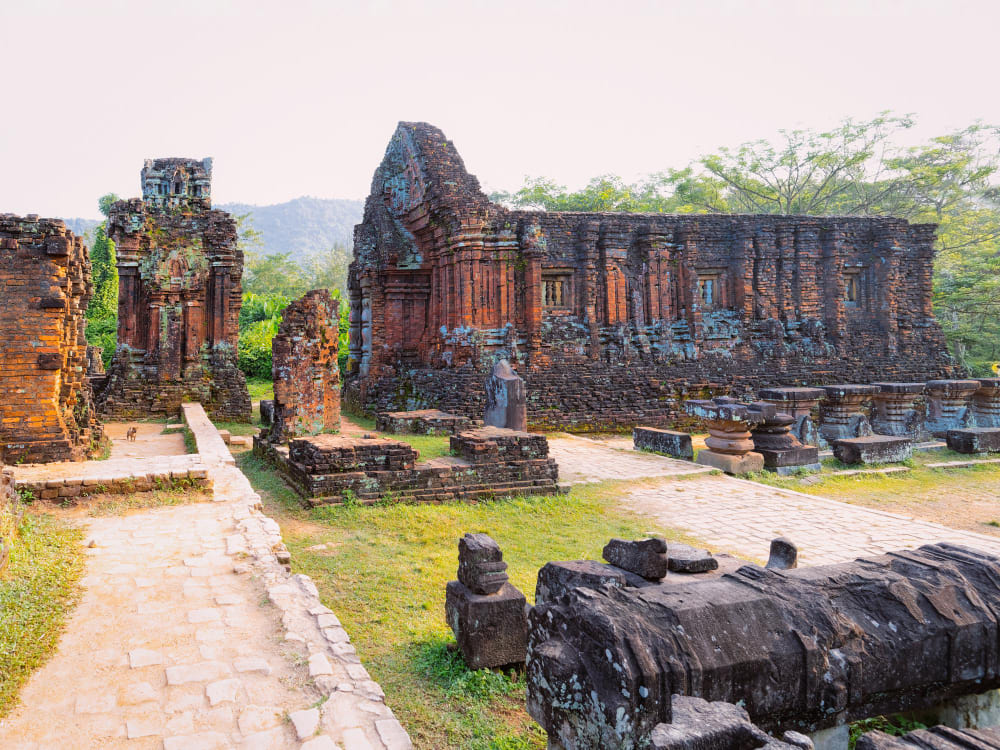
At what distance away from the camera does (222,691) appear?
2.89 m

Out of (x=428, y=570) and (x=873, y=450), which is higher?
(x=873, y=450)

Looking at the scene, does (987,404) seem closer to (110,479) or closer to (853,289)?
(853,289)

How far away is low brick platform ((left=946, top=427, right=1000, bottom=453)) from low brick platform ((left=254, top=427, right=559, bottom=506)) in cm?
852

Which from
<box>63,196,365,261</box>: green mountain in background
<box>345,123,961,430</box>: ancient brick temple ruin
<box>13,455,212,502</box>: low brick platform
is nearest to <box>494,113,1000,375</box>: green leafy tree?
<box>345,123,961,430</box>: ancient brick temple ruin

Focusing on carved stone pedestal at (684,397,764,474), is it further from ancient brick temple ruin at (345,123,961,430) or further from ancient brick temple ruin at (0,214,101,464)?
ancient brick temple ruin at (0,214,101,464)


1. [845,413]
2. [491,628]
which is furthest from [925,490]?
[491,628]

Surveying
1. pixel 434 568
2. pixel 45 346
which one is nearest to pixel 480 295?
pixel 45 346

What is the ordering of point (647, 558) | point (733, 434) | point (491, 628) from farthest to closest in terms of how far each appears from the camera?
point (733, 434), point (491, 628), point (647, 558)

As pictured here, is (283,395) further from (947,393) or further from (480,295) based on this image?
(947,393)

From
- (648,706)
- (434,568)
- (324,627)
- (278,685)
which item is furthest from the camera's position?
(434,568)

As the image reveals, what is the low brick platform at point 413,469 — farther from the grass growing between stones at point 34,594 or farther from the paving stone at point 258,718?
the paving stone at point 258,718

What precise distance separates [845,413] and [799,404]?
1.23 meters

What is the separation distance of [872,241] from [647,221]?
7.40 metres

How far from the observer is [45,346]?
820cm
